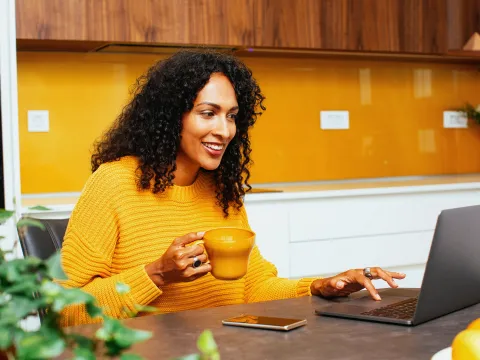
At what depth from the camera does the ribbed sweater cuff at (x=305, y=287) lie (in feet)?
5.49

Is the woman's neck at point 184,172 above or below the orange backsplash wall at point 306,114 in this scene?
below

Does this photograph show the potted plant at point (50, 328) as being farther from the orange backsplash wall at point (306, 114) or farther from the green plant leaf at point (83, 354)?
the orange backsplash wall at point (306, 114)

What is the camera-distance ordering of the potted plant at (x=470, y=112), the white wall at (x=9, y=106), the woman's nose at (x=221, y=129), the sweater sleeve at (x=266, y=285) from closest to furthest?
1. the sweater sleeve at (x=266, y=285)
2. the woman's nose at (x=221, y=129)
3. the white wall at (x=9, y=106)
4. the potted plant at (x=470, y=112)

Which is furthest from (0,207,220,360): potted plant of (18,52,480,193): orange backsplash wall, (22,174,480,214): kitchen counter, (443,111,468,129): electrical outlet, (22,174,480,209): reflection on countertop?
(443,111,468,129): electrical outlet

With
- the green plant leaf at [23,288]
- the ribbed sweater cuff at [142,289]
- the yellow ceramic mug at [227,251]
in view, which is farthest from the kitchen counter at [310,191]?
the green plant leaf at [23,288]

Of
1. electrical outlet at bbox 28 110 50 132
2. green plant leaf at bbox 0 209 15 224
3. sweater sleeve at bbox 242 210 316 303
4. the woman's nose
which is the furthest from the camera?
electrical outlet at bbox 28 110 50 132

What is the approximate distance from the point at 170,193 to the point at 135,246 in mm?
173

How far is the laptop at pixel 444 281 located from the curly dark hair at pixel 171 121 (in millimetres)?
601

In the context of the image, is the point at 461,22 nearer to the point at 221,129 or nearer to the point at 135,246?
the point at 221,129

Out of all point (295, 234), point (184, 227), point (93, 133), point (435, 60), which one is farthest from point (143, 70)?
point (184, 227)

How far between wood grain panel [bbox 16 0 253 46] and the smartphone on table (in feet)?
6.89

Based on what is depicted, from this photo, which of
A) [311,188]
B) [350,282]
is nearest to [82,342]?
[350,282]

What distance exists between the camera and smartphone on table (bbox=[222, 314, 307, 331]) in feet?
4.02

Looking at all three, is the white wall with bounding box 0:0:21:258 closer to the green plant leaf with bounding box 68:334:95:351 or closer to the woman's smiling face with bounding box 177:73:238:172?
the woman's smiling face with bounding box 177:73:238:172
